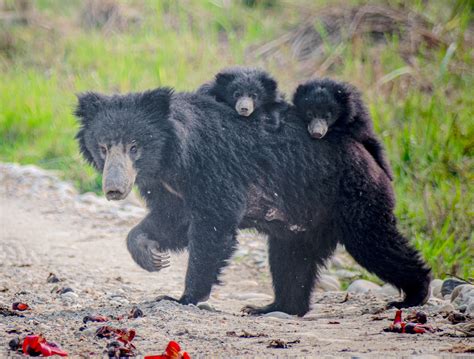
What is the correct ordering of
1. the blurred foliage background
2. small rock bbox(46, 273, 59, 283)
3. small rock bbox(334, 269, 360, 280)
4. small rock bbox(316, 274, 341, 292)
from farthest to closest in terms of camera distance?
1. the blurred foliage background
2. small rock bbox(334, 269, 360, 280)
3. small rock bbox(316, 274, 341, 292)
4. small rock bbox(46, 273, 59, 283)

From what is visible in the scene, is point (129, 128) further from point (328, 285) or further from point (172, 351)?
point (328, 285)

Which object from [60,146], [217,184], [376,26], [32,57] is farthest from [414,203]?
[32,57]

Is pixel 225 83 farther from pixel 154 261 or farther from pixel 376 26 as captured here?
pixel 376 26

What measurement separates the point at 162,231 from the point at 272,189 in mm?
739

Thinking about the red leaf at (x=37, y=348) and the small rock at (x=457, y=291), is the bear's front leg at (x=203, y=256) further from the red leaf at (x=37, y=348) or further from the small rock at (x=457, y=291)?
the small rock at (x=457, y=291)

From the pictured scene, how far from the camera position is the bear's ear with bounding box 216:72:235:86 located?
5.91 meters

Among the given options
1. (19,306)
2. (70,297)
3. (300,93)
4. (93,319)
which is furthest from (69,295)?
(300,93)

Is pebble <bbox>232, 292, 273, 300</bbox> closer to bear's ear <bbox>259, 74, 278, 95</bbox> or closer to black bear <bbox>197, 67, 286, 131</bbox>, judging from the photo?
black bear <bbox>197, 67, 286, 131</bbox>

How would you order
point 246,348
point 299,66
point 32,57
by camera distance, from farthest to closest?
point 32,57
point 299,66
point 246,348

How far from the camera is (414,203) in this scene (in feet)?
25.2

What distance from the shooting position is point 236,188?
17.9 ft

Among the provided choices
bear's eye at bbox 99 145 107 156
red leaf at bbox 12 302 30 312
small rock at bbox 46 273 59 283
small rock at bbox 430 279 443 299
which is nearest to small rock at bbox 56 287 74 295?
small rock at bbox 46 273 59 283

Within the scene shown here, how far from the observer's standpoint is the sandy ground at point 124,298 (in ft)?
14.0

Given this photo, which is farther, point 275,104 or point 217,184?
point 275,104
